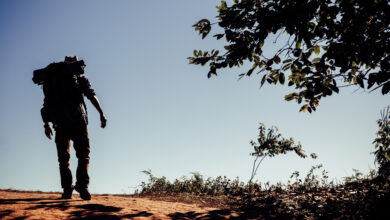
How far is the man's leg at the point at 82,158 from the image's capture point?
3.96m

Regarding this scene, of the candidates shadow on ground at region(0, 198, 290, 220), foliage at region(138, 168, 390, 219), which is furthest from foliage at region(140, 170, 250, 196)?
shadow on ground at region(0, 198, 290, 220)

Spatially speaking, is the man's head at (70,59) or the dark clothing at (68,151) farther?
the man's head at (70,59)

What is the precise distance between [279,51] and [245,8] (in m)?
1.07

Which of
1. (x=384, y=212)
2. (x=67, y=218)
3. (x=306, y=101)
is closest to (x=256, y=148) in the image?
(x=306, y=101)

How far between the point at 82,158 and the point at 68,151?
0.27 m

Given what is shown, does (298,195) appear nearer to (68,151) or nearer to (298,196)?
(298,196)

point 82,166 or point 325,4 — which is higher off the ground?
point 325,4

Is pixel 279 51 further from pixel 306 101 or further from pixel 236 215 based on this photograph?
pixel 236 215

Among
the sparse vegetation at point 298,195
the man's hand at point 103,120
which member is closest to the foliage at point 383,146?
the sparse vegetation at point 298,195

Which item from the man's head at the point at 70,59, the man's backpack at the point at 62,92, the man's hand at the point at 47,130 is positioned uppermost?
the man's head at the point at 70,59

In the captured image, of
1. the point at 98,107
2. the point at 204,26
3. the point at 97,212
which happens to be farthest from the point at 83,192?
the point at 204,26

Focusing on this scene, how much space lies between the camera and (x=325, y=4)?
3.85 metres

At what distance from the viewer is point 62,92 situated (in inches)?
157

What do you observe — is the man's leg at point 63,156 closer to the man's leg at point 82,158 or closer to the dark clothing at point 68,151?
the dark clothing at point 68,151
